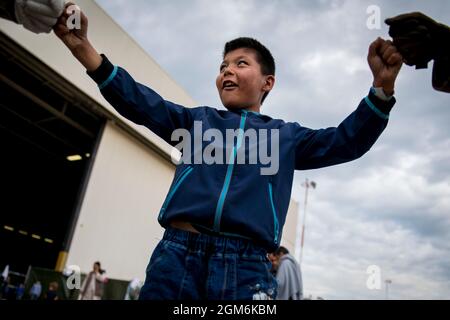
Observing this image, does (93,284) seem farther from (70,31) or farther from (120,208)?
(70,31)

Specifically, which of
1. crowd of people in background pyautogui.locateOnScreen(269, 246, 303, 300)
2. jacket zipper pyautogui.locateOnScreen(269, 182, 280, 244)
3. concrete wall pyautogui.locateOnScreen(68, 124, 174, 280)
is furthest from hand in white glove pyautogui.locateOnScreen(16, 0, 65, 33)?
concrete wall pyautogui.locateOnScreen(68, 124, 174, 280)

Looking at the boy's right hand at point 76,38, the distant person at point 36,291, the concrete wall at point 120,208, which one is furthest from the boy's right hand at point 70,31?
the distant person at point 36,291

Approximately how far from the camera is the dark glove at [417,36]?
1416 millimetres

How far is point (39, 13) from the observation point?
1462 mm

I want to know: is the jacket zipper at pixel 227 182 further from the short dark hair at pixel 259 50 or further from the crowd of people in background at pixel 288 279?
the crowd of people in background at pixel 288 279

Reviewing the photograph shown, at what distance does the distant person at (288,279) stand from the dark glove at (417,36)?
4.67m

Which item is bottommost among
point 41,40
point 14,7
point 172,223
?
point 172,223

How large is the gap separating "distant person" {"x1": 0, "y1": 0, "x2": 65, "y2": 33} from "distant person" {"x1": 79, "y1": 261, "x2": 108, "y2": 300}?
896 cm

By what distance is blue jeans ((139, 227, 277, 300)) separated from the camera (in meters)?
1.26

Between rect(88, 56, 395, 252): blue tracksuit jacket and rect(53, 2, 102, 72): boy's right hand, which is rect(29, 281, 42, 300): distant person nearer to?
rect(88, 56, 395, 252): blue tracksuit jacket

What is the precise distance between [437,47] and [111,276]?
11284 millimetres

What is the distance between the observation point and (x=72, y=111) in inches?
489
